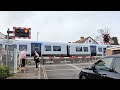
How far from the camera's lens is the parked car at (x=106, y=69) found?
7.10 m

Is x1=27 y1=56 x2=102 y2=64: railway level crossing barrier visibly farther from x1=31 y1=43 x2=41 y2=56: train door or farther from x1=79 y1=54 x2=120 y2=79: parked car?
x1=79 y1=54 x2=120 y2=79: parked car

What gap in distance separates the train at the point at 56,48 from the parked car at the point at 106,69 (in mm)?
27027

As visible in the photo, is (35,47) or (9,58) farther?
(35,47)

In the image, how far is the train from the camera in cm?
3700

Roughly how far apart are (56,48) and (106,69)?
32.3 m

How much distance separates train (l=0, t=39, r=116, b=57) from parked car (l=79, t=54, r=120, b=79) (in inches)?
1064

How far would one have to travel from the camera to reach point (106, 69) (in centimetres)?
764

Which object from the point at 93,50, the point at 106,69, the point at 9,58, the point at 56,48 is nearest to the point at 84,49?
the point at 93,50

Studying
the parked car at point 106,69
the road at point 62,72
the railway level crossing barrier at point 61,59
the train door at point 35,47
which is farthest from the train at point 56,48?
the parked car at point 106,69

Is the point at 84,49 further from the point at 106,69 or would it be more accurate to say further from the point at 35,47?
the point at 106,69

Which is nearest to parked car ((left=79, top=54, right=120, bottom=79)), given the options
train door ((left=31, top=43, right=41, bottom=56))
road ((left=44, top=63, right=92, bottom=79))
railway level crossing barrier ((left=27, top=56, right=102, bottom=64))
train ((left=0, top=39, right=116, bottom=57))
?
road ((left=44, top=63, right=92, bottom=79))
